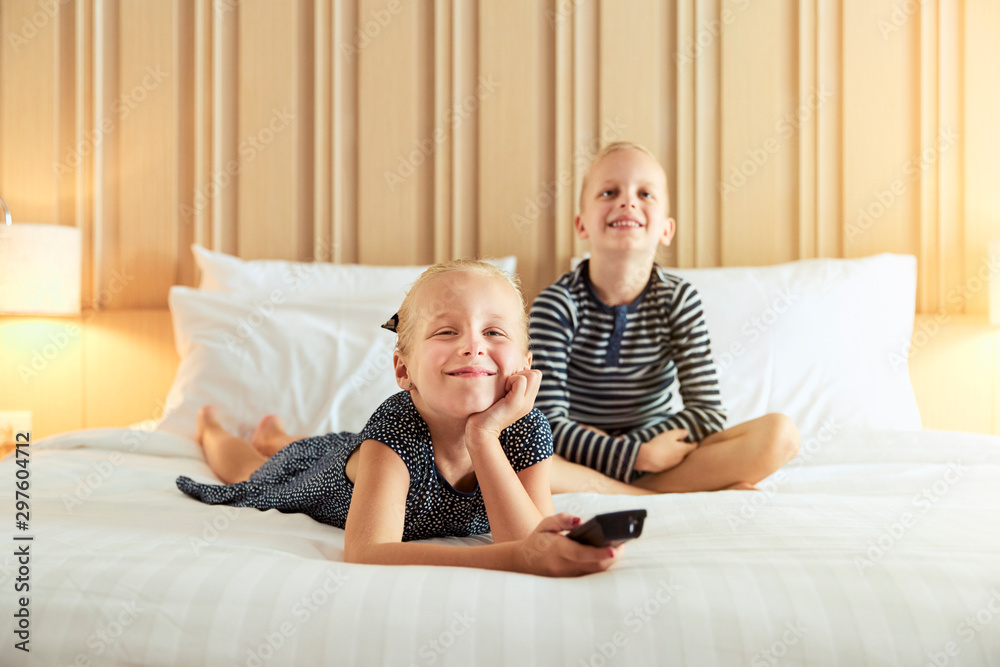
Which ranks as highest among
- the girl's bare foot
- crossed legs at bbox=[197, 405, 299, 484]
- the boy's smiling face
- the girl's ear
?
the boy's smiling face

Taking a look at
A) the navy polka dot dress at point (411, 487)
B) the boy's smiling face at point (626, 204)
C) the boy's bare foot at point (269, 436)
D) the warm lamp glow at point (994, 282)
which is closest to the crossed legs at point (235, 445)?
the boy's bare foot at point (269, 436)

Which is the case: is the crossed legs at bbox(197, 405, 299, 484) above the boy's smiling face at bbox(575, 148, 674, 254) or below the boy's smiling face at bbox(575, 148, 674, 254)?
below

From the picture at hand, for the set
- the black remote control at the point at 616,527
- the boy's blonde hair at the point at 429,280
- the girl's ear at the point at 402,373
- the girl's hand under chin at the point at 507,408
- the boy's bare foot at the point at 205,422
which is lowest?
the boy's bare foot at the point at 205,422

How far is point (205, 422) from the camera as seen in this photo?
1573mm

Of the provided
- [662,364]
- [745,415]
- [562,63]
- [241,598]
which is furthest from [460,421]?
[562,63]

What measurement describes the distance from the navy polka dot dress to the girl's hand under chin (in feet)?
0.26

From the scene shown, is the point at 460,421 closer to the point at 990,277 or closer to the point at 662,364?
the point at 662,364

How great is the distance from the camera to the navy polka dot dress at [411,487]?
36.1 inches

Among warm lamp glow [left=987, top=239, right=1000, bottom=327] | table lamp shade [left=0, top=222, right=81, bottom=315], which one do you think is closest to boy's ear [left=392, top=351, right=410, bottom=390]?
table lamp shade [left=0, top=222, right=81, bottom=315]

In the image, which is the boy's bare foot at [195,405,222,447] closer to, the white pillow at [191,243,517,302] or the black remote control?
the white pillow at [191,243,517,302]

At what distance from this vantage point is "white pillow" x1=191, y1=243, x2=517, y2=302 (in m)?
1.81

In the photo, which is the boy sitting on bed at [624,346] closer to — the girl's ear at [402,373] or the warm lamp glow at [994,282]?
the girl's ear at [402,373]

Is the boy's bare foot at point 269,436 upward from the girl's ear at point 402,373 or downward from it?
downward

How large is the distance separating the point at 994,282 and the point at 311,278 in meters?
1.67
